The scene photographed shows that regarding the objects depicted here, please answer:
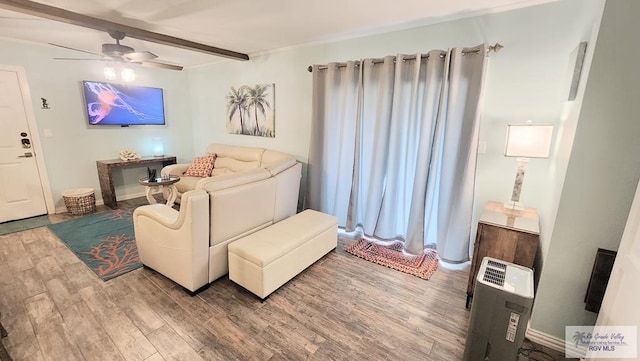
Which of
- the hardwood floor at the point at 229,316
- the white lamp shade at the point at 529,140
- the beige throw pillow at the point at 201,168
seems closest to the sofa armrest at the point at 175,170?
the beige throw pillow at the point at 201,168

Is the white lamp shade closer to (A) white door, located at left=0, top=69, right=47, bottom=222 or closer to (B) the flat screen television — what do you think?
(B) the flat screen television

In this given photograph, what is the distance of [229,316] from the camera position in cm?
203

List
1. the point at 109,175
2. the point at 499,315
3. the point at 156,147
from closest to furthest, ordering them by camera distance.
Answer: the point at 499,315 → the point at 109,175 → the point at 156,147

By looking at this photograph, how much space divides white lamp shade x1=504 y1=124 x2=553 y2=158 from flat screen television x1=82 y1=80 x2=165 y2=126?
5420 millimetres

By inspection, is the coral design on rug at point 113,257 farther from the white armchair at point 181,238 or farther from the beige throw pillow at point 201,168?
the beige throw pillow at point 201,168

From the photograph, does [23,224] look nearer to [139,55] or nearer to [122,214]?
[122,214]

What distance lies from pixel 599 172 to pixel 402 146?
162 cm

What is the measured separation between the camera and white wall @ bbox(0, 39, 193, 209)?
3.69 metres

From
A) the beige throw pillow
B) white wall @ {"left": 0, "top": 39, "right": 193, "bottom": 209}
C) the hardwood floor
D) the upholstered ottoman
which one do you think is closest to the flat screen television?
white wall @ {"left": 0, "top": 39, "right": 193, "bottom": 209}

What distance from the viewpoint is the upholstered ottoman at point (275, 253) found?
2156 millimetres

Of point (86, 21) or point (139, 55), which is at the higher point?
point (86, 21)

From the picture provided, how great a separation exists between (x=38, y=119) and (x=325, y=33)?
13.8ft

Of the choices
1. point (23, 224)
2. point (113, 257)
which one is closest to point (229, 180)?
point (113, 257)

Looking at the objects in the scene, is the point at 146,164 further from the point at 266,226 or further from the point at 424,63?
the point at 424,63
